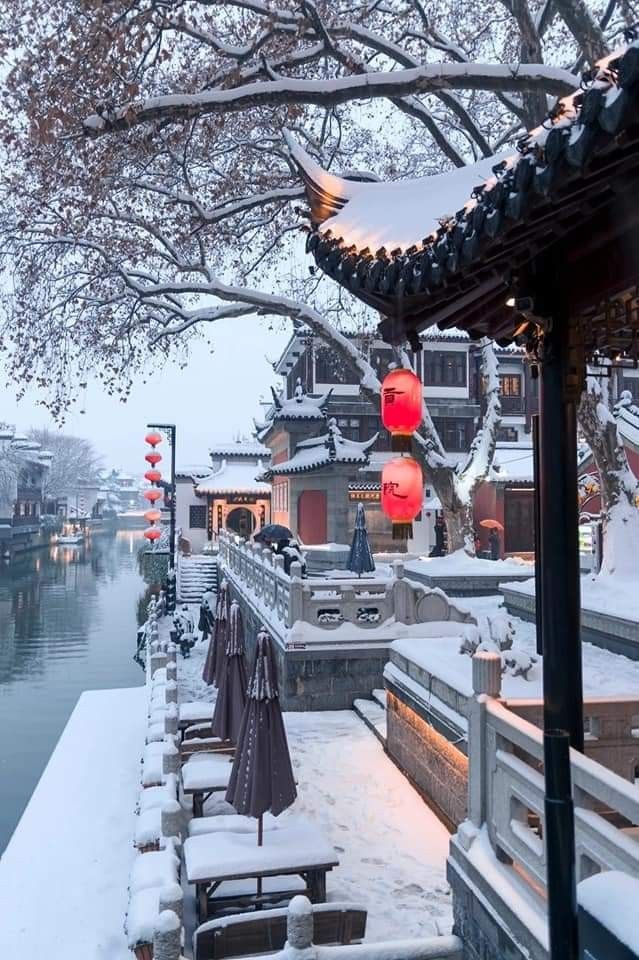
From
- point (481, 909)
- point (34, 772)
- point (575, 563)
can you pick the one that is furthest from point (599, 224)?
point (34, 772)

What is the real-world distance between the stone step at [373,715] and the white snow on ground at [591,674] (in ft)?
7.09

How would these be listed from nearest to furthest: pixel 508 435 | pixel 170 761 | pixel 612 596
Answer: pixel 170 761, pixel 612 596, pixel 508 435

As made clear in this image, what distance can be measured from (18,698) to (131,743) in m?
11.1

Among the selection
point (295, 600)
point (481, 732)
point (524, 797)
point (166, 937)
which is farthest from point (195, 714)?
point (524, 797)

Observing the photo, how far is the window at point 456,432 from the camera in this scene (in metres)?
33.3

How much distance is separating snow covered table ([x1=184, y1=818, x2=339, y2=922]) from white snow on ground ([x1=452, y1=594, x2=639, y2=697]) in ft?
6.20

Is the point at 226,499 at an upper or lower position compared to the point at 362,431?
lower

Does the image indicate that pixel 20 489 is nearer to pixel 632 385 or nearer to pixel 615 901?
pixel 632 385

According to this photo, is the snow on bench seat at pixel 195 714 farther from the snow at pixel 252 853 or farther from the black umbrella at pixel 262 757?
the black umbrella at pixel 262 757

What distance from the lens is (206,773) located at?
760cm

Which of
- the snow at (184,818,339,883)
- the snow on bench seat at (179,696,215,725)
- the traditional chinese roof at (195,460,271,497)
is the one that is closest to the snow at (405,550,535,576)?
the snow on bench seat at (179,696,215,725)

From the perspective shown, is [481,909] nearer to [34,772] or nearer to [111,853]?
[111,853]

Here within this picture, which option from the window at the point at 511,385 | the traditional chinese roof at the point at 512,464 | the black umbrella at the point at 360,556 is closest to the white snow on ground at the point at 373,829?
the black umbrella at the point at 360,556

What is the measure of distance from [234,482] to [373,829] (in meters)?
36.5
